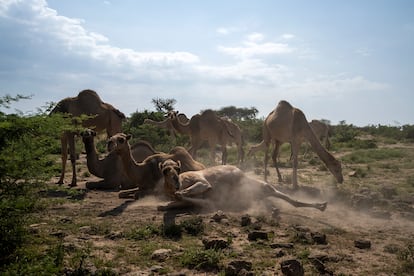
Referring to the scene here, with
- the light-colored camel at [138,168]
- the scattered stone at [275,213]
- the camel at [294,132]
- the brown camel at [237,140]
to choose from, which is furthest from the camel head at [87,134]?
the brown camel at [237,140]

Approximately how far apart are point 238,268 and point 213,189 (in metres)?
3.67

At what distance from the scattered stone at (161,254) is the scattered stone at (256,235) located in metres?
1.32

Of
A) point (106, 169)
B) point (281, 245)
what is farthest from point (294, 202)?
point (106, 169)

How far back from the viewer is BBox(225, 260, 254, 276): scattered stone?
471 centimetres

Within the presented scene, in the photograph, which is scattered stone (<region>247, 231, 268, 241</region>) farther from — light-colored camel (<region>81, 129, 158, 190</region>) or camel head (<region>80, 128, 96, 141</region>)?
camel head (<region>80, 128, 96, 141</region>)

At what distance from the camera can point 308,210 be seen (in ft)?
28.5

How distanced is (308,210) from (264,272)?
13.1 feet

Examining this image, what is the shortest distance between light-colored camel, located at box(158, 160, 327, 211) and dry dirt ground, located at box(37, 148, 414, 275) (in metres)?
0.24

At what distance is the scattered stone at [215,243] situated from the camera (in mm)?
5688

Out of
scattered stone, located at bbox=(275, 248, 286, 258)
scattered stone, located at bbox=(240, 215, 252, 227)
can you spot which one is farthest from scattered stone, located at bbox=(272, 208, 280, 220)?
scattered stone, located at bbox=(275, 248, 286, 258)

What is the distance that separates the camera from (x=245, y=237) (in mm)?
6363

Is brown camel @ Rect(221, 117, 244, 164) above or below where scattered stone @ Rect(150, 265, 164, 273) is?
above

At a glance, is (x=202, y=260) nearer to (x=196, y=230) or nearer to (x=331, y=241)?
(x=196, y=230)

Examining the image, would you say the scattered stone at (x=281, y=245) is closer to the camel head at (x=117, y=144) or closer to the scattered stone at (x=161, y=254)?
the scattered stone at (x=161, y=254)
